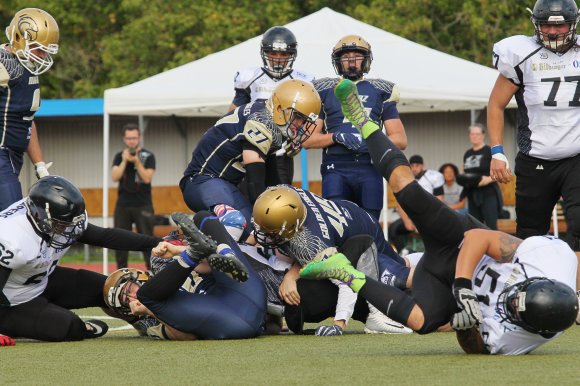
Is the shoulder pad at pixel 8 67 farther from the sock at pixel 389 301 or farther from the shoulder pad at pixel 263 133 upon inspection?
the sock at pixel 389 301

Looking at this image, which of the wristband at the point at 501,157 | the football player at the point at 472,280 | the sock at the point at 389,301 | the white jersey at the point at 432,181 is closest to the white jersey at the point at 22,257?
the football player at the point at 472,280

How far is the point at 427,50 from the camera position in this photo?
14.3 meters

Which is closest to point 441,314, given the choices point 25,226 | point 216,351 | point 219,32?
point 216,351

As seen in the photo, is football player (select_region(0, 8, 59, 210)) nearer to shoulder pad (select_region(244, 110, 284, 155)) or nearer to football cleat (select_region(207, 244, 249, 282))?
shoulder pad (select_region(244, 110, 284, 155))

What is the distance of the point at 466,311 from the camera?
5219 millimetres

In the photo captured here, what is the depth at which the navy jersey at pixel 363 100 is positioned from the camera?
28.3 feet

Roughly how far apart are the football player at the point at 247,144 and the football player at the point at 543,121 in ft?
4.07

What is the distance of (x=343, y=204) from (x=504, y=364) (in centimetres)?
238

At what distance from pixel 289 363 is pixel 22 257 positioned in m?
1.88

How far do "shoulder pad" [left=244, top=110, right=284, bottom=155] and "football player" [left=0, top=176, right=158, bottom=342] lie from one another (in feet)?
3.25

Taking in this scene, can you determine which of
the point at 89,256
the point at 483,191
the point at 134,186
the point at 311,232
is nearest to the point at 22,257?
the point at 311,232

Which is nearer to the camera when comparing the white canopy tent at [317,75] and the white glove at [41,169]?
the white glove at [41,169]

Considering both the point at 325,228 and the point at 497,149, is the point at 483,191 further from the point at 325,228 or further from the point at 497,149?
the point at 325,228

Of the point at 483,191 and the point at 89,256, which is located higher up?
the point at 483,191
